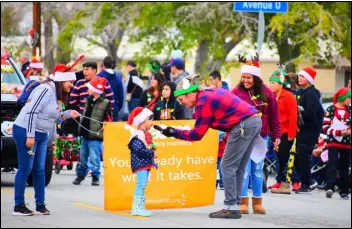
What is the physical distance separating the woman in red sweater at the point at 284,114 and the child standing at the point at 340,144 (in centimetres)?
60

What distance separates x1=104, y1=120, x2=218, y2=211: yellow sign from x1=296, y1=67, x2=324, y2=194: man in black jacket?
13.5 ft

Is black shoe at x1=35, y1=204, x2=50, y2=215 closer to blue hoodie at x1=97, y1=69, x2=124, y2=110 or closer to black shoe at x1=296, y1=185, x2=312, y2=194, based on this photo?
black shoe at x1=296, y1=185, x2=312, y2=194

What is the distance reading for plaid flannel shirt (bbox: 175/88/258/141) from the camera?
41.6 feet

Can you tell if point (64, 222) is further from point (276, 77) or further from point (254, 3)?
point (254, 3)

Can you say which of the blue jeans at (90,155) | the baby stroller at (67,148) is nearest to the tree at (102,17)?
the baby stroller at (67,148)

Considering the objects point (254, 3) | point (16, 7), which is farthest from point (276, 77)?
point (16, 7)

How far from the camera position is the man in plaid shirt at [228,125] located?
12695 mm

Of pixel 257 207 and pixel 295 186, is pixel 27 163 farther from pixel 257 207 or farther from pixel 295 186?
pixel 295 186

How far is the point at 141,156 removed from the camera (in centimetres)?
1331

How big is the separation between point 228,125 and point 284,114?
16.3 feet

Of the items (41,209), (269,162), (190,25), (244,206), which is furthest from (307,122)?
(190,25)

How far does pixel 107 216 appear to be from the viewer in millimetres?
13227

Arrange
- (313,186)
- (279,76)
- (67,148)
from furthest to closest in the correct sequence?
(67,148)
(313,186)
(279,76)

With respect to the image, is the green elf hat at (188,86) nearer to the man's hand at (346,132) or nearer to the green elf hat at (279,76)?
the green elf hat at (279,76)
